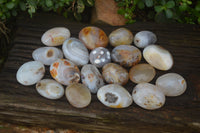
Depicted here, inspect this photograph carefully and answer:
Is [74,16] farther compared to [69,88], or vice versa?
[74,16]

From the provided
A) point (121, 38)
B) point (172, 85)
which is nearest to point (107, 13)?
point (121, 38)

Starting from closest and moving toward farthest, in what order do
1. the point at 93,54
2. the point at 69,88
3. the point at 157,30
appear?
1. the point at 69,88
2. the point at 93,54
3. the point at 157,30

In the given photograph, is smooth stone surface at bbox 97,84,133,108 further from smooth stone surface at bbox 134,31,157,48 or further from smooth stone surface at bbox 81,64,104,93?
smooth stone surface at bbox 134,31,157,48

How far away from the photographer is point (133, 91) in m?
1.11

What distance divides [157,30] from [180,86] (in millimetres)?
442

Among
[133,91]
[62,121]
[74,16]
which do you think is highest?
[74,16]

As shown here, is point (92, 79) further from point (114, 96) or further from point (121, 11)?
point (121, 11)

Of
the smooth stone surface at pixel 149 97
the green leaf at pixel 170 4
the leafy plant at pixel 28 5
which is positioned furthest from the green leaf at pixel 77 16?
the smooth stone surface at pixel 149 97

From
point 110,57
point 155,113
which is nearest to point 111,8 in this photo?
point 110,57

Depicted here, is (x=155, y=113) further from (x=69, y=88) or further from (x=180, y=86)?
(x=69, y=88)

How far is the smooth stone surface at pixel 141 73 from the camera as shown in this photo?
45.8 inches

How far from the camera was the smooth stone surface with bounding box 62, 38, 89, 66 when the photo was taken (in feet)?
3.91

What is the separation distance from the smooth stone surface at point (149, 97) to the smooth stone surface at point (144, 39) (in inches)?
11.5

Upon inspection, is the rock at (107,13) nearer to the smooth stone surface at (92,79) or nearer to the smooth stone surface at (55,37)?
the smooth stone surface at (55,37)
